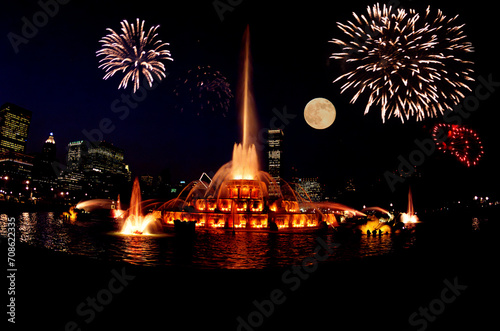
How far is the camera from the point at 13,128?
18375 cm

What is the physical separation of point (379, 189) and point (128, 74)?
318 ft

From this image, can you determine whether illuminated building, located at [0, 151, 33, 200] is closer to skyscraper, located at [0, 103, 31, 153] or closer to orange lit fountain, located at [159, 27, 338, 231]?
skyscraper, located at [0, 103, 31, 153]

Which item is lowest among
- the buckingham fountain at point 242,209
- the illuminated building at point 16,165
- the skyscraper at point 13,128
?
the buckingham fountain at point 242,209

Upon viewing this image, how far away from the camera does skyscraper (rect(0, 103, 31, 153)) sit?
587ft

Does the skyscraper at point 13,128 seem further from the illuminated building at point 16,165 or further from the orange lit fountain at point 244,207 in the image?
the orange lit fountain at point 244,207

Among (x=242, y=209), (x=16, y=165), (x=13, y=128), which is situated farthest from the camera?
(x=13, y=128)

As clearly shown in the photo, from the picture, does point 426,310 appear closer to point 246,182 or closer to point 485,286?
point 485,286

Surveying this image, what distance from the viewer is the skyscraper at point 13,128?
178875mm

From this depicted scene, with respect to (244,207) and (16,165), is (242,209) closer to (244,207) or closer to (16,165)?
(244,207)

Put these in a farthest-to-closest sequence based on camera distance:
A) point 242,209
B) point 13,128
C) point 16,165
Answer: point 13,128, point 16,165, point 242,209

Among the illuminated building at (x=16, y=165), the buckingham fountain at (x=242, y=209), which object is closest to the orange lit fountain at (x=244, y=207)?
the buckingham fountain at (x=242, y=209)

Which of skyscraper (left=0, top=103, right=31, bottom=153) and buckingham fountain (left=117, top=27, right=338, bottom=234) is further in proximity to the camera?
skyscraper (left=0, top=103, right=31, bottom=153)

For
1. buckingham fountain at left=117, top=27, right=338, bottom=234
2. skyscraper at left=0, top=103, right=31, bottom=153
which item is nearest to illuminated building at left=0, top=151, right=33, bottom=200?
skyscraper at left=0, top=103, right=31, bottom=153

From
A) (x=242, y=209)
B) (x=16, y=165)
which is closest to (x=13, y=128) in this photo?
(x=16, y=165)
